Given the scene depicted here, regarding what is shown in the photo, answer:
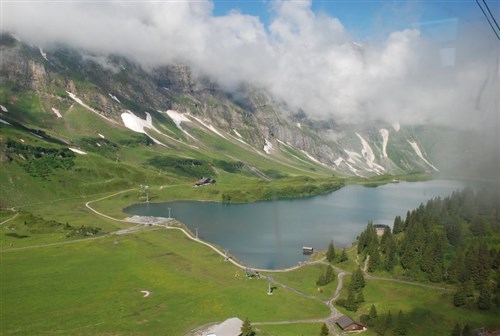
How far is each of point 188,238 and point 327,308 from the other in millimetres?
50764

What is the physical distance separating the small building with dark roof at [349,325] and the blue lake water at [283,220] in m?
30.8

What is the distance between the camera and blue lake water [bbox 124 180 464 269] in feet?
337

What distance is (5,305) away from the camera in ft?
206

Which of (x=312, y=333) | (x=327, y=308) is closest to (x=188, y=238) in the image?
(x=327, y=308)

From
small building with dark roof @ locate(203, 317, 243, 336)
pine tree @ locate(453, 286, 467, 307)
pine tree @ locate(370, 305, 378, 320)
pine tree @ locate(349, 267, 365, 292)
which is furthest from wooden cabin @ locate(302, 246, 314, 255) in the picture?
small building with dark roof @ locate(203, 317, 243, 336)

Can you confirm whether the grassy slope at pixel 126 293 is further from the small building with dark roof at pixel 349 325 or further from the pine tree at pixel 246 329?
the pine tree at pixel 246 329

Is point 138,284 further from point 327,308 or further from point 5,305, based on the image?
point 327,308

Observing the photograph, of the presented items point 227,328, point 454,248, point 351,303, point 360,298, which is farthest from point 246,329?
point 454,248

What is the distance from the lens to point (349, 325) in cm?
5822

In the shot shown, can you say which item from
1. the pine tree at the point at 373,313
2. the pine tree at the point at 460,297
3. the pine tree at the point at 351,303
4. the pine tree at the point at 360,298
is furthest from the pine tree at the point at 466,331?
the pine tree at the point at 360,298

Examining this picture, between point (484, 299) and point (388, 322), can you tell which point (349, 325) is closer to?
point (388, 322)

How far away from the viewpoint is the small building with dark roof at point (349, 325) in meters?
58.2

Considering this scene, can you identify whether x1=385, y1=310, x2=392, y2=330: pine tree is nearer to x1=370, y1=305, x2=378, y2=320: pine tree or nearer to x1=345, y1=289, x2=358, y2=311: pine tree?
x1=370, y1=305, x2=378, y2=320: pine tree

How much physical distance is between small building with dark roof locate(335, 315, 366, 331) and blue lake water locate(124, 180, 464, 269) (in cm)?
3078
